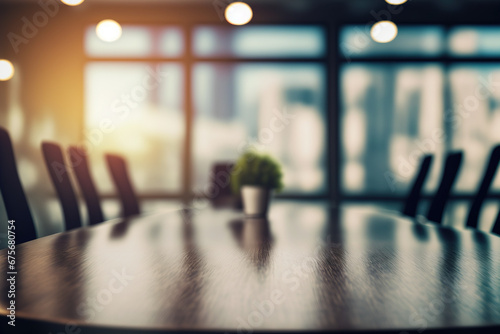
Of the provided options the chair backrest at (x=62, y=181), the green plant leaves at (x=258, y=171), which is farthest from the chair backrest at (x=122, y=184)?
the green plant leaves at (x=258, y=171)

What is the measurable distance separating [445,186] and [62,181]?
247 cm

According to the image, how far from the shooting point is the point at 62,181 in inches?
103

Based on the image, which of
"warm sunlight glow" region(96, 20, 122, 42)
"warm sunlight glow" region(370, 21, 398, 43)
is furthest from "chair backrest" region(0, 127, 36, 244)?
"warm sunlight glow" region(370, 21, 398, 43)

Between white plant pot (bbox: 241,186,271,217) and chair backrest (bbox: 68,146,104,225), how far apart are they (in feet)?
4.03

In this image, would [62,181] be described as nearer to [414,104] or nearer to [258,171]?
[258,171]

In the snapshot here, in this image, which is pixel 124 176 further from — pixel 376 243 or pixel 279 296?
pixel 279 296

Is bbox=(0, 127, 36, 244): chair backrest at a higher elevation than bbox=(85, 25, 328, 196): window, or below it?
below

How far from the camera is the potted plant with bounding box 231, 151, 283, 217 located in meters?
2.45

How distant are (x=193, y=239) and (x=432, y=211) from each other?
7.32ft

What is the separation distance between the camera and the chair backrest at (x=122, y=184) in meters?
3.45

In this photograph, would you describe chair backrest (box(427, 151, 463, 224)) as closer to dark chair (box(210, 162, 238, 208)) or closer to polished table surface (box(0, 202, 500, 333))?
polished table surface (box(0, 202, 500, 333))

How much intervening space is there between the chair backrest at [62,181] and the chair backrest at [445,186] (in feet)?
7.84

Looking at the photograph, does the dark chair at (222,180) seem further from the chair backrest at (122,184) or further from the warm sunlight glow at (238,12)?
the warm sunlight glow at (238,12)

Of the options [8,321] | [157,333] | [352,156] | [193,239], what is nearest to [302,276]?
[157,333]
